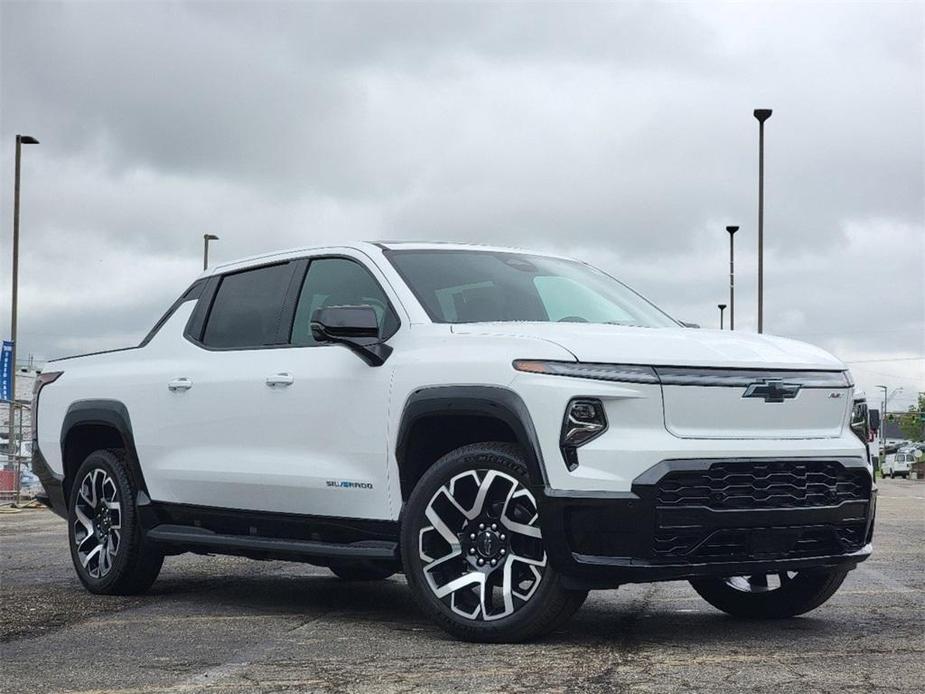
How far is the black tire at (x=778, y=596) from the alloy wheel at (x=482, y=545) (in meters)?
1.19

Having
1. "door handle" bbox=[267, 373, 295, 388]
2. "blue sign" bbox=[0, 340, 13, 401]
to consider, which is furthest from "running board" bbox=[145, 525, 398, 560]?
"blue sign" bbox=[0, 340, 13, 401]

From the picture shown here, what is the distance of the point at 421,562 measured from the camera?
6207 millimetres

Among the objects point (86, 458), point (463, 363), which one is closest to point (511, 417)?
point (463, 363)

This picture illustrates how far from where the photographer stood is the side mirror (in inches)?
256

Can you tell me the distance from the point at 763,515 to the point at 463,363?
1.43 m

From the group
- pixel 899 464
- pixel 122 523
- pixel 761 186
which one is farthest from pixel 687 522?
pixel 899 464

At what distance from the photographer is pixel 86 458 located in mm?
8977

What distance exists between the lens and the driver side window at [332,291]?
283 inches

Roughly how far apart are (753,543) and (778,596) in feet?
4.39

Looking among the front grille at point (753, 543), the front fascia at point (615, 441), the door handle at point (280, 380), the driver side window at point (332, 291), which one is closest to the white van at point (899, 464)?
the driver side window at point (332, 291)

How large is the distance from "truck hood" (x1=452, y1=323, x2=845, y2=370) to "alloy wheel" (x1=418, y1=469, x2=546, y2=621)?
62cm

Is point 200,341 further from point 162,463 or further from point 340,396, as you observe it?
point 340,396

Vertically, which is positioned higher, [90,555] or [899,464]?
[90,555]

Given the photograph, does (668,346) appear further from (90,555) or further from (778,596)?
(90,555)
